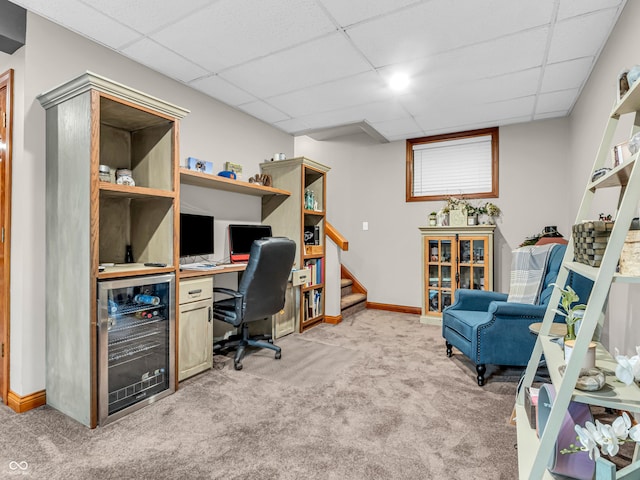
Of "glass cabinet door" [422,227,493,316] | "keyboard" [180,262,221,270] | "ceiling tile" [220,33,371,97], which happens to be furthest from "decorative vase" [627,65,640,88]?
"glass cabinet door" [422,227,493,316]

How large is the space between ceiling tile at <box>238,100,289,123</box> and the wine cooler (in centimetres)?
221

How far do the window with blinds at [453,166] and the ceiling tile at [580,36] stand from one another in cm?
186

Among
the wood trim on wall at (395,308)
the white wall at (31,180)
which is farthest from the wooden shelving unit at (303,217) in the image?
the white wall at (31,180)

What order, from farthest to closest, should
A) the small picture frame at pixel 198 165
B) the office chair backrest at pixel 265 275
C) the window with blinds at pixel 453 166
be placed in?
the window with blinds at pixel 453 166, the small picture frame at pixel 198 165, the office chair backrest at pixel 265 275

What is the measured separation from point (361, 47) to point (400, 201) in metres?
2.80

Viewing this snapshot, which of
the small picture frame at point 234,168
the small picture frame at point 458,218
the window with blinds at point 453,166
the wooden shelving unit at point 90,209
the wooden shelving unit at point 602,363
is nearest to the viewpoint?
the wooden shelving unit at point 602,363

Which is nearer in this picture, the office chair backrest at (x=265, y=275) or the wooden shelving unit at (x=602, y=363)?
the wooden shelving unit at (x=602, y=363)

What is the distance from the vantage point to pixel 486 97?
11.6ft

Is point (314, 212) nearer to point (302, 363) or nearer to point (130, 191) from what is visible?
point (302, 363)

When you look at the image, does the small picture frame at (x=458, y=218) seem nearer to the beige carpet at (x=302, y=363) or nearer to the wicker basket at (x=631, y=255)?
the beige carpet at (x=302, y=363)

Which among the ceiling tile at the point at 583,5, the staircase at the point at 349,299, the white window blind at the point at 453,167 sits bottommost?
the staircase at the point at 349,299

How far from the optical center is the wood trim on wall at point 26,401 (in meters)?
2.15

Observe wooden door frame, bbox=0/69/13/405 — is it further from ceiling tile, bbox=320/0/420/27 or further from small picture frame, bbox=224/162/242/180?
ceiling tile, bbox=320/0/420/27

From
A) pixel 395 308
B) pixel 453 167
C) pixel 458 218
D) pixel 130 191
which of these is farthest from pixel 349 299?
pixel 130 191
